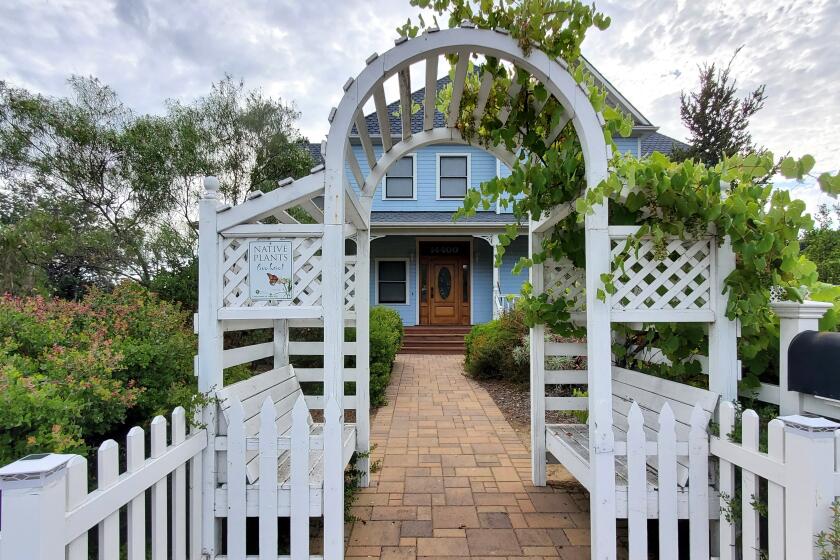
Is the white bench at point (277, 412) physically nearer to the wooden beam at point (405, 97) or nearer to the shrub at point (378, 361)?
the wooden beam at point (405, 97)

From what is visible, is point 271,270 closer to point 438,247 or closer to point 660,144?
point 438,247

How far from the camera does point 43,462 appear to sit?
1.02 meters

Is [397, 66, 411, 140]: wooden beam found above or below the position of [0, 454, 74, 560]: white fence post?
above

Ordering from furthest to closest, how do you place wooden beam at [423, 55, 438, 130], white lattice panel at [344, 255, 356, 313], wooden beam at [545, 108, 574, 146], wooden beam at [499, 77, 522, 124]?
white lattice panel at [344, 255, 356, 313]
wooden beam at [499, 77, 522, 124]
wooden beam at [545, 108, 574, 146]
wooden beam at [423, 55, 438, 130]

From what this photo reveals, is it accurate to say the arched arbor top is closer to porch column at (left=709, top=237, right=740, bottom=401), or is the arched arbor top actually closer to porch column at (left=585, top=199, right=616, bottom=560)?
porch column at (left=585, top=199, right=616, bottom=560)

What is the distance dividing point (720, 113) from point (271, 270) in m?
14.0

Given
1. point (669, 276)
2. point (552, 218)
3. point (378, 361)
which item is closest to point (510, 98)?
point (552, 218)

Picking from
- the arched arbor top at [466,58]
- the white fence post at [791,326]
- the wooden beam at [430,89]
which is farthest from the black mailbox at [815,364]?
the wooden beam at [430,89]

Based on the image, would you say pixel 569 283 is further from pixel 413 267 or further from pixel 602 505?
pixel 413 267

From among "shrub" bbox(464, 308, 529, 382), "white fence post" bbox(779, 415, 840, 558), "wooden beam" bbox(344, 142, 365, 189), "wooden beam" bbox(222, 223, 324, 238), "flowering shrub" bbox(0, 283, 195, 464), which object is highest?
"wooden beam" bbox(344, 142, 365, 189)

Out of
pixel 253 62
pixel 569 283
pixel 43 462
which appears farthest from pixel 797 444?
pixel 253 62

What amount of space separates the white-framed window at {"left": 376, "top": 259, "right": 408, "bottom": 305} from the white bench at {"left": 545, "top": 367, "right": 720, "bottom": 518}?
8.99 metres

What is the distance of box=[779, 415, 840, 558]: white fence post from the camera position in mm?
1307

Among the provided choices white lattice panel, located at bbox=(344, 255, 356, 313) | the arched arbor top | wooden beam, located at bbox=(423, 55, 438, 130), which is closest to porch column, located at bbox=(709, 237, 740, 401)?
the arched arbor top
